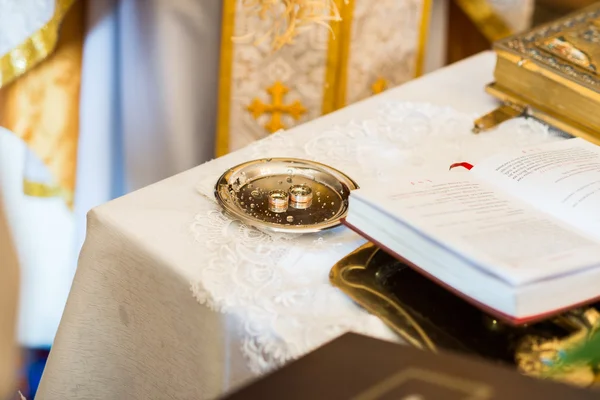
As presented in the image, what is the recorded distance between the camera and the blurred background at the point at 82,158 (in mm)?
1622

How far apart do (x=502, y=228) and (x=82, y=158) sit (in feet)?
3.57

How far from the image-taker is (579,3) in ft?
7.72

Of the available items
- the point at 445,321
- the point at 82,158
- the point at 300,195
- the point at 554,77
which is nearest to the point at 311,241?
the point at 300,195

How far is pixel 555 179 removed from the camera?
912 mm

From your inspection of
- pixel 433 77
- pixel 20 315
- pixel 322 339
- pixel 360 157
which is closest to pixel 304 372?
pixel 322 339

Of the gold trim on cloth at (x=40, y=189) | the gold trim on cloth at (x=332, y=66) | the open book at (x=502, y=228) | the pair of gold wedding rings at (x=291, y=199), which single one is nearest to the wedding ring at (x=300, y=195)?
the pair of gold wedding rings at (x=291, y=199)

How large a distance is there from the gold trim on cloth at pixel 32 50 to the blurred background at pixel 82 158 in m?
0.07

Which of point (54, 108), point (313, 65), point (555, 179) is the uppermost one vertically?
point (555, 179)

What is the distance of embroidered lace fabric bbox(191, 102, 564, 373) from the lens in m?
0.78

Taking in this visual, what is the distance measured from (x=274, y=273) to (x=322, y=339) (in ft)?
0.37

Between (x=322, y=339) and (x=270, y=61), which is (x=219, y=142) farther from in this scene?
(x=322, y=339)

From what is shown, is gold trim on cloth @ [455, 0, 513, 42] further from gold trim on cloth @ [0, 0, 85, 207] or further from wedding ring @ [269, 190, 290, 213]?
wedding ring @ [269, 190, 290, 213]

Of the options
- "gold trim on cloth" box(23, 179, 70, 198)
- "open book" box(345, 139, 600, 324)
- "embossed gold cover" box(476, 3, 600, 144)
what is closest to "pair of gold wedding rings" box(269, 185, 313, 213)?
"open book" box(345, 139, 600, 324)

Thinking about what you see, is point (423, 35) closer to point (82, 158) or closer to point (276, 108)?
point (276, 108)
